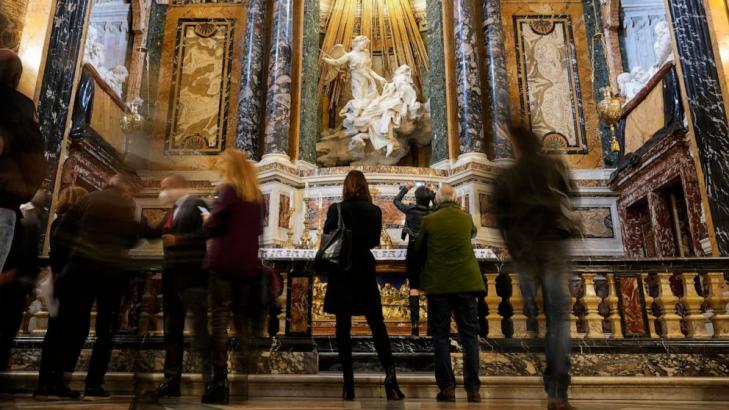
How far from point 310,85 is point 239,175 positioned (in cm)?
589

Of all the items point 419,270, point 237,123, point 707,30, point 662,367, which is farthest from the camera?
point 237,123

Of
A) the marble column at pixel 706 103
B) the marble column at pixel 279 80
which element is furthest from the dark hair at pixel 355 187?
the marble column at pixel 279 80

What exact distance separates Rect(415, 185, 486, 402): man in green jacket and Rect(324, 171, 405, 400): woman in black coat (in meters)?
0.27

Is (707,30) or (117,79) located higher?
(117,79)

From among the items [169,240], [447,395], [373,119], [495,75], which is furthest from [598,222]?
[169,240]

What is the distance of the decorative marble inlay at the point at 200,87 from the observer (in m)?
8.81

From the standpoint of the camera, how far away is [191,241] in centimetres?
275

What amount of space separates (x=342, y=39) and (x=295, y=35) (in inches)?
47.9

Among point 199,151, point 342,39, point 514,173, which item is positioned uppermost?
point 342,39

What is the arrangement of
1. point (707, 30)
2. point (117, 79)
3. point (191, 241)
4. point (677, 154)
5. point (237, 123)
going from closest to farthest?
point (191, 241) < point (707, 30) < point (677, 154) < point (237, 123) < point (117, 79)

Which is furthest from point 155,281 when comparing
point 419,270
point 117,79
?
point 117,79

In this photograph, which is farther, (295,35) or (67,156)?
(295,35)

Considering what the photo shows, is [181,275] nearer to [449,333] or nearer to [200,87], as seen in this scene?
[449,333]

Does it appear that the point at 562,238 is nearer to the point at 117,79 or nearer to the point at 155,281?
the point at 155,281
